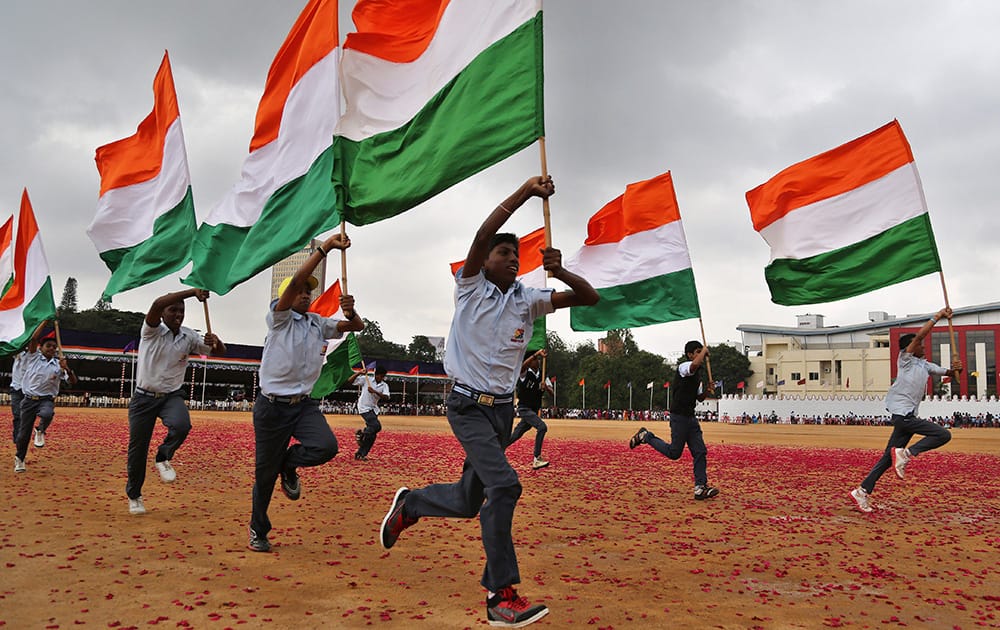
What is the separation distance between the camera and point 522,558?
5492mm

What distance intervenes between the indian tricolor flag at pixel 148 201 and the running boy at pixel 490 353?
5229mm

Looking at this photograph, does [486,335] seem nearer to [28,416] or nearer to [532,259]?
[28,416]

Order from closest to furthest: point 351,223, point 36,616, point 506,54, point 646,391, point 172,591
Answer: point 36,616 → point 172,591 → point 506,54 → point 351,223 → point 646,391

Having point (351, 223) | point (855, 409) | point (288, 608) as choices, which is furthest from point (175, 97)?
point (855, 409)

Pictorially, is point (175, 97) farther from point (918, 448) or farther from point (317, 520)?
point (918, 448)

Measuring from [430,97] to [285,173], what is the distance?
1924 mm

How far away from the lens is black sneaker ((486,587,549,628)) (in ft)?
12.1

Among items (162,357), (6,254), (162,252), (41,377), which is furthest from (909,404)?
(6,254)

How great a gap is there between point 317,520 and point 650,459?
34.3 feet

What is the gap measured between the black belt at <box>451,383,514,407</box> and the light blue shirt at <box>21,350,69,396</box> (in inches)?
365

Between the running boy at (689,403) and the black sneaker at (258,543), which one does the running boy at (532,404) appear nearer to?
the running boy at (689,403)

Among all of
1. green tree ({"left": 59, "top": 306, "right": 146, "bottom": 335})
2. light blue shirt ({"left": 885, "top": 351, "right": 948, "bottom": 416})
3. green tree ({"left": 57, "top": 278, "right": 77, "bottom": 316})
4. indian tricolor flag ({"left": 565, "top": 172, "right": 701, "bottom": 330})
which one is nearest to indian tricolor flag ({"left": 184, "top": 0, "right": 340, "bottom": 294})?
indian tricolor flag ({"left": 565, "top": 172, "right": 701, "bottom": 330})

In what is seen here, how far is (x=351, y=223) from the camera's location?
621 cm

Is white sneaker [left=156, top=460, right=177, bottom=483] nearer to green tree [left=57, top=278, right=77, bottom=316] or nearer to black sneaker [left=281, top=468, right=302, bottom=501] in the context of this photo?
black sneaker [left=281, top=468, right=302, bottom=501]
